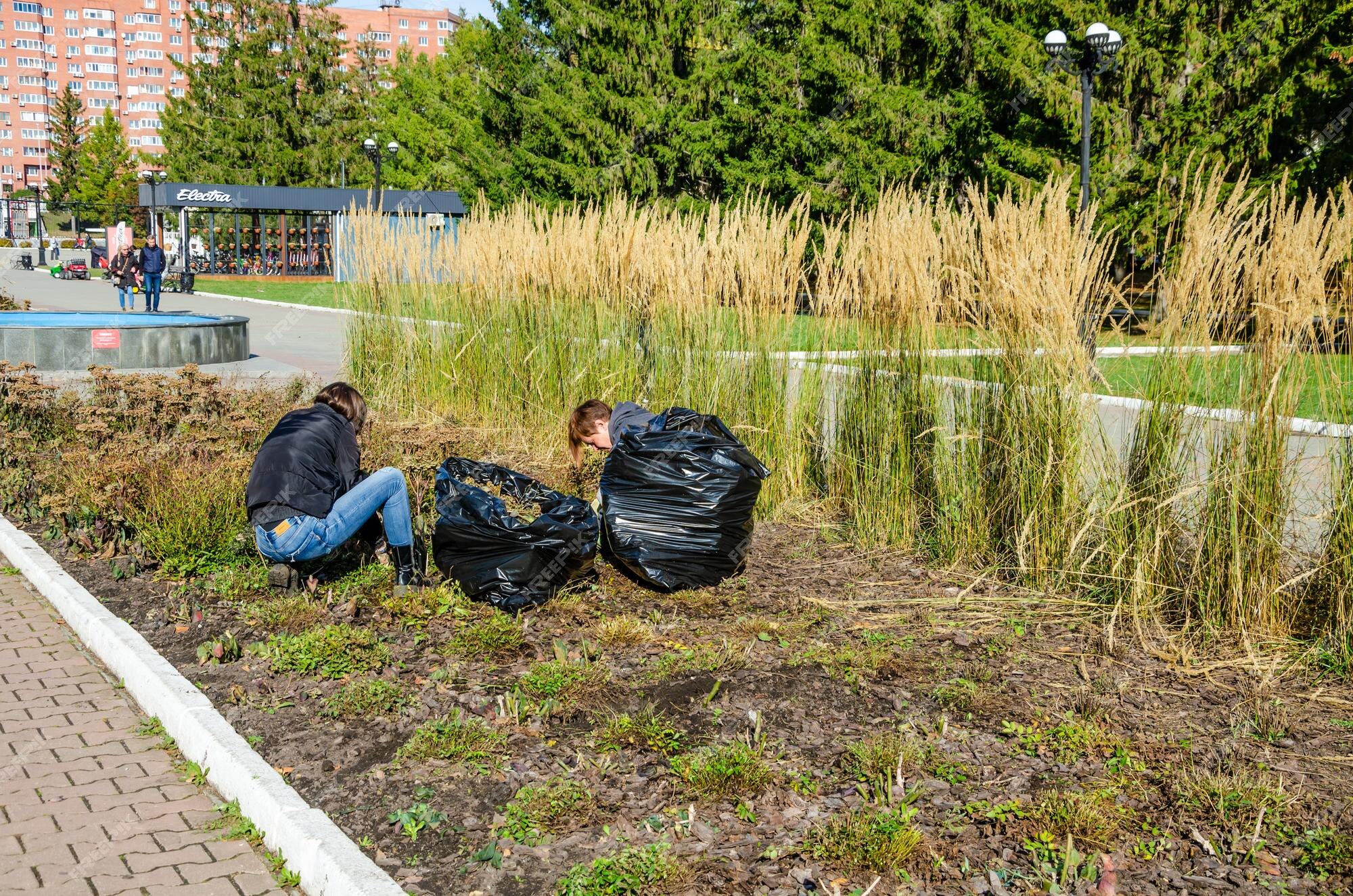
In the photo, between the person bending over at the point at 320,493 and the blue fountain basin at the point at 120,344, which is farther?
the blue fountain basin at the point at 120,344

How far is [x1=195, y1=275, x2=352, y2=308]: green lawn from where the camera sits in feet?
106

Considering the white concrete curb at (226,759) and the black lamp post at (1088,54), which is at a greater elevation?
the black lamp post at (1088,54)

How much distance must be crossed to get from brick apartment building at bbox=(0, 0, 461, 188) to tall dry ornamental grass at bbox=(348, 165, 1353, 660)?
17469cm

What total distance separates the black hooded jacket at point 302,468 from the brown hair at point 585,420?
3.83 feet

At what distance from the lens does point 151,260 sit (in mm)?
26406

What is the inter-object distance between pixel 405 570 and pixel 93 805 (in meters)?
2.09

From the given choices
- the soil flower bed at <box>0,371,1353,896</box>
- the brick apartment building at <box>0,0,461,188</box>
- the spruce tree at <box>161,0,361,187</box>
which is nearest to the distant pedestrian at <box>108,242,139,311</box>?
the soil flower bed at <box>0,371,1353,896</box>

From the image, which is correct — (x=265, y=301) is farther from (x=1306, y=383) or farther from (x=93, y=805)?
(x=1306, y=383)

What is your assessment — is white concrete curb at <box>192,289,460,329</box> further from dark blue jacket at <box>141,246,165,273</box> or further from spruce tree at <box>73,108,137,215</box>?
spruce tree at <box>73,108,137,215</box>

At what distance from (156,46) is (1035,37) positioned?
17551 centimetres

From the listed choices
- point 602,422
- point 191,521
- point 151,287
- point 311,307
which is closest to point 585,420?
point 602,422

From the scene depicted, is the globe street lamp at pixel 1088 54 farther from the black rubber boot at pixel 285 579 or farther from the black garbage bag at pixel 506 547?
the black rubber boot at pixel 285 579

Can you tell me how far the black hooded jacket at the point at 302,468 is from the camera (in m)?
5.79

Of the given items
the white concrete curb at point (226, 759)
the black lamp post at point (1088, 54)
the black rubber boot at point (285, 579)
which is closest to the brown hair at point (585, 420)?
the black rubber boot at point (285, 579)
